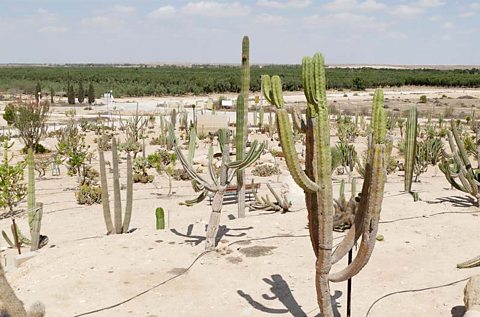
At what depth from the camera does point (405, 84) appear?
76.6 meters

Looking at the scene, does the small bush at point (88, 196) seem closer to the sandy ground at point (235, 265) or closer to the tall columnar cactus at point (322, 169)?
the sandy ground at point (235, 265)

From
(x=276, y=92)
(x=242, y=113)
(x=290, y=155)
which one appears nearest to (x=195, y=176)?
(x=242, y=113)

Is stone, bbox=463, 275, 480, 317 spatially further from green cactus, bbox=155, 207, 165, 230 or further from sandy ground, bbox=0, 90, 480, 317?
green cactus, bbox=155, 207, 165, 230

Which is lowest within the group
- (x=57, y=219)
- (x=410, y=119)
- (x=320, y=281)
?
(x=57, y=219)

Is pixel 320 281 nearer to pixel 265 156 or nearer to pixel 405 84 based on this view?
pixel 265 156

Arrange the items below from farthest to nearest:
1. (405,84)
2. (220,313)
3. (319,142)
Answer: (405,84) → (220,313) → (319,142)

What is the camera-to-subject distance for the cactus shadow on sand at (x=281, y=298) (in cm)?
584

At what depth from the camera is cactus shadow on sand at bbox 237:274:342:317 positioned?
19.2ft

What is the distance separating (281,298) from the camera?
618 centimetres

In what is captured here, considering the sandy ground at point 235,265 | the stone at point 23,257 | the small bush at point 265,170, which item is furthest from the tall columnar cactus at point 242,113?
the small bush at point 265,170

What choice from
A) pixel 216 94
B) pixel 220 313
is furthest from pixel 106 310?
pixel 216 94

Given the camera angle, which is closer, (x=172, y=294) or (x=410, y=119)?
(x=172, y=294)

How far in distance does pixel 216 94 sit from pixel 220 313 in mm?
50867

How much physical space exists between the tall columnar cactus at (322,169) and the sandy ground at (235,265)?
1176mm
